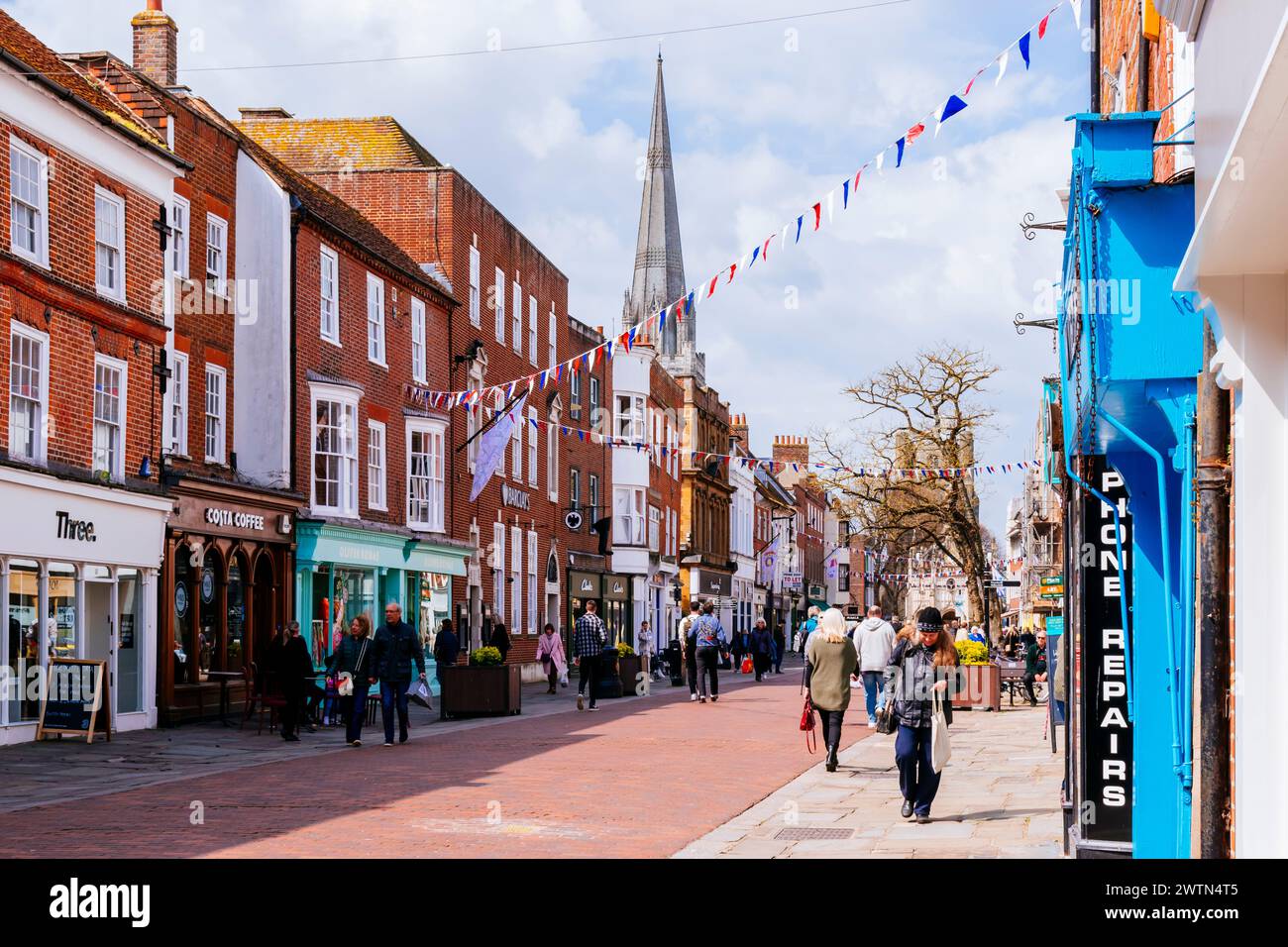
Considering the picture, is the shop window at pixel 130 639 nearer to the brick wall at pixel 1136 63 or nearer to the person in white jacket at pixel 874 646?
the person in white jacket at pixel 874 646

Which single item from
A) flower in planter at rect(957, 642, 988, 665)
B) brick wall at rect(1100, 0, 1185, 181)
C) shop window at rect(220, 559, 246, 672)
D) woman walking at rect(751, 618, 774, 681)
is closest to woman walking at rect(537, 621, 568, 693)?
shop window at rect(220, 559, 246, 672)

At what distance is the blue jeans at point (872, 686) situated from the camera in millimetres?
21859

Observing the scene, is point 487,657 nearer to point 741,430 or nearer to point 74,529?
point 74,529

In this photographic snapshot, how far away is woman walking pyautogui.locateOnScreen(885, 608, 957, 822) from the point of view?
40.0 ft

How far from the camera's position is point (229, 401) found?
1065 inches

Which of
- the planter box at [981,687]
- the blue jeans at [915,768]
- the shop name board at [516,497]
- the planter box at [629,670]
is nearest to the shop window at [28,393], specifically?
the blue jeans at [915,768]

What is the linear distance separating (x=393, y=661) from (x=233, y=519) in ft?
23.5

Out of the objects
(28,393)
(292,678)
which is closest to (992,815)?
(292,678)

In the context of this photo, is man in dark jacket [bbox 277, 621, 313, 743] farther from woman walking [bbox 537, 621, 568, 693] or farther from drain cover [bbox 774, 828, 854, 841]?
drain cover [bbox 774, 828, 854, 841]

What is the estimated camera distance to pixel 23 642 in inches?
776

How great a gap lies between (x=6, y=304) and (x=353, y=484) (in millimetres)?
11498

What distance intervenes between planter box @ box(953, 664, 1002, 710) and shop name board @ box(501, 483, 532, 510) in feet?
50.3

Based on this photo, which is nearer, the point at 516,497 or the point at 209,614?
the point at 209,614
